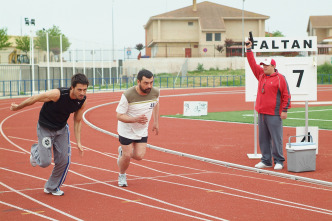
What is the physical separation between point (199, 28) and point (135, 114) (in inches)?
2857

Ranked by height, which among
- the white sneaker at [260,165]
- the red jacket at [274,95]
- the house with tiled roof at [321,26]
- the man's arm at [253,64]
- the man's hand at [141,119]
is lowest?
the white sneaker at [260,165]

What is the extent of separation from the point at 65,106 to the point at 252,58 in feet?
15.1

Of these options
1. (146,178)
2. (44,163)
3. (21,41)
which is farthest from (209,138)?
(21,41)

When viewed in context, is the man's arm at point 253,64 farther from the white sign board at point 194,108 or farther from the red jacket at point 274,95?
the white sign board at point 194,108

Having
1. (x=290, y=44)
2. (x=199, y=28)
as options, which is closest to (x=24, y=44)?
(x=199, y=28)

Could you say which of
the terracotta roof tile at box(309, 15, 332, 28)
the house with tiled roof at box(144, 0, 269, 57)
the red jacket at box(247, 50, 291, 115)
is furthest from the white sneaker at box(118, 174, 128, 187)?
the terracotta roof tile at box(309, 15, 332, 28)

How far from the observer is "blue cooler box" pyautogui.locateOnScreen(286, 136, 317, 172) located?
34.2 ft

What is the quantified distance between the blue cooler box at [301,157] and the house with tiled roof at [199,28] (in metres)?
67.5

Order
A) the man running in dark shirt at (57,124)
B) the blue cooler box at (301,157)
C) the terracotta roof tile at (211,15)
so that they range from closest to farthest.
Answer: the man running in dark shirt at (57,124) < the blue cooler box at (301,157) < the terracotta roof tile at (211,15)

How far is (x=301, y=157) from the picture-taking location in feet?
34.2

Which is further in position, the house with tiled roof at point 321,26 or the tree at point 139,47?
the house with tiled roof at point 321,26

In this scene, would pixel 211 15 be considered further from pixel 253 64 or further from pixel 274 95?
pixel 274 95

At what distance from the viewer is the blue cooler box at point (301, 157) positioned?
1044 centimetres

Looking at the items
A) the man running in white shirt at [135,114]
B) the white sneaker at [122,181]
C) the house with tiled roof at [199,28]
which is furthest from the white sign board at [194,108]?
the house with tiled roof at [199,28]
